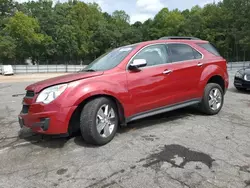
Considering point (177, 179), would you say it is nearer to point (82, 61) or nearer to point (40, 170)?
point (40, 170)

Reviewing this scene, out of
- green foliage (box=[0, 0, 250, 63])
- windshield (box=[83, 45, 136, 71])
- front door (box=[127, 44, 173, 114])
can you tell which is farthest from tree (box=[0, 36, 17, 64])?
front door (box=[127, 44, 173, 114])

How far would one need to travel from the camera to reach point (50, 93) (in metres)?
3.58

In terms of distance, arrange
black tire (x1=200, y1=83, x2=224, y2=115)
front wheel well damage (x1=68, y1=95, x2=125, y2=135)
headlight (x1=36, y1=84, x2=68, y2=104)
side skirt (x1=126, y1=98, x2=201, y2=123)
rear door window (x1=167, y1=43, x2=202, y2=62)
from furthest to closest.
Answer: black tire (x1=200, y1=83, x2=224, y2=115)
rear door window (x1=167, y1=43, x2=202, y2=62)
side skirt (x1=126, y1=98, x2=201, y2=123)
front wheel well damage (x1=68, y1=95, x2=125, y2=135)
headlight (x1=36, y1=84, x2=68, y2=104)

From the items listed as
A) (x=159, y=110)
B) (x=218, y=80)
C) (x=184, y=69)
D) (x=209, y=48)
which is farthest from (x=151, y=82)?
(x=218, y=80)

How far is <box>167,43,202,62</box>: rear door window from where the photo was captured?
15.9ft

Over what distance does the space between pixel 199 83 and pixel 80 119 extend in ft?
8.84

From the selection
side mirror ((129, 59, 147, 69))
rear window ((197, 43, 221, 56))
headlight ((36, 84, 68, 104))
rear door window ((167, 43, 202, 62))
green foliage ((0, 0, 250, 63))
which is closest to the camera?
headlight ((36, 84, 68, 104))

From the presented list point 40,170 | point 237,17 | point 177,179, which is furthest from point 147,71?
point 237,17

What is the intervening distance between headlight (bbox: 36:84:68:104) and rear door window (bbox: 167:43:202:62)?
2254 mm

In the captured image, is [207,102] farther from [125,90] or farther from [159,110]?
[125,90]

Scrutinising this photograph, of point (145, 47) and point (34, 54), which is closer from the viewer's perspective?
point (145, 47)

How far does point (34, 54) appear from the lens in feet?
143

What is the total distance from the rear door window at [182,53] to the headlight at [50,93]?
225cm

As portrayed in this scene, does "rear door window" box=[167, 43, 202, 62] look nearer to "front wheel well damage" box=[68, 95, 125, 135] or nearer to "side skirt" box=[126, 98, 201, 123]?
"side skirt" box=[126, 98, 201, 123]
